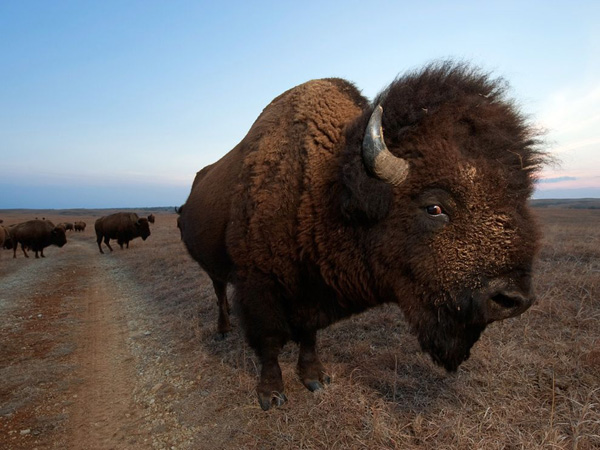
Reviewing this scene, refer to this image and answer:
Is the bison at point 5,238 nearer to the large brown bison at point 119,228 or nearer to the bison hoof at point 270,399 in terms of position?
the large brown bison at point 119,228

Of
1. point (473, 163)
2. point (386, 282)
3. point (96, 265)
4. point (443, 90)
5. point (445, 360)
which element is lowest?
point (96, 265)

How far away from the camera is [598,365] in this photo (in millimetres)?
2932

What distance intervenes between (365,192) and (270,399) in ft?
7.14

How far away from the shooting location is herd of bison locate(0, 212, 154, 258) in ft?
67.1

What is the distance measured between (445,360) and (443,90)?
1977 millimetres

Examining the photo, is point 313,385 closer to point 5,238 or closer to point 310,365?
point 310,365

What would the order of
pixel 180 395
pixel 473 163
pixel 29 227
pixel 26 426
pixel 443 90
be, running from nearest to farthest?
pixel 473 163
pixel 443 90
pixel 26 426
pixel 180 395
pixel 29 227

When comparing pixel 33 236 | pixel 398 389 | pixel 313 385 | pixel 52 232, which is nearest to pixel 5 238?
pixel 52 232

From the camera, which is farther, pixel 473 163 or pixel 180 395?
pixel 180 395

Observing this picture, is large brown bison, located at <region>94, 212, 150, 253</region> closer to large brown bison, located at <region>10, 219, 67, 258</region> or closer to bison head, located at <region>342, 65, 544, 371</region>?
large brown bison, located at <region>10, 219, 67, 258</region>

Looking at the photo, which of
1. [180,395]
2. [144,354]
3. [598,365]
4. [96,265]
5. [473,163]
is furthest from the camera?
[96,265]

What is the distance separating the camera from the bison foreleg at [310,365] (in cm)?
369

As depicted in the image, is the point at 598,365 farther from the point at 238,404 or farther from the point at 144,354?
the point at 144,354

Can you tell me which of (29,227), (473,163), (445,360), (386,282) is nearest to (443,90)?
(473,163)
